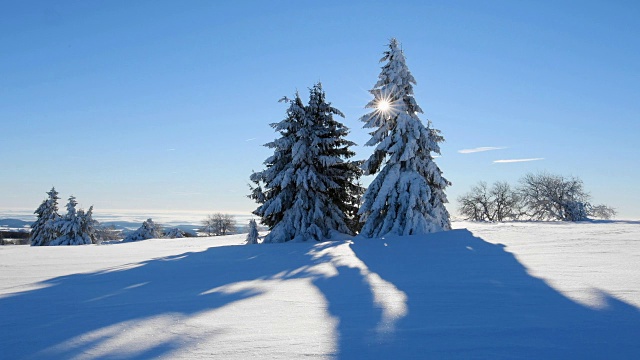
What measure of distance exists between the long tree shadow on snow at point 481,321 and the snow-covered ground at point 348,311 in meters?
0.02

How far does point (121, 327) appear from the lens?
3895 millimetres

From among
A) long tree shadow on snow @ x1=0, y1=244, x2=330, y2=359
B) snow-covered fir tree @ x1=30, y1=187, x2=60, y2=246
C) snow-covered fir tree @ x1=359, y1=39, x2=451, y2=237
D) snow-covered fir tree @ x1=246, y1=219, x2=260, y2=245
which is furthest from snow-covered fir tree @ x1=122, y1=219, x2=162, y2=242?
long tree shadow on snow @ x1=0, y1=244, x2=330, y2=359

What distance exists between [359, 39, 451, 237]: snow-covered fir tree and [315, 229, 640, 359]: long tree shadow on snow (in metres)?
10.5

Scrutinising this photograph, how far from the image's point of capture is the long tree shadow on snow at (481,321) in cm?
290

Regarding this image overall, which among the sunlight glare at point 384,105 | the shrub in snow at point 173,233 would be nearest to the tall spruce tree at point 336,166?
the sunlight glare at point 384,105

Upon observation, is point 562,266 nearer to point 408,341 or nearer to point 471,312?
point 471,312

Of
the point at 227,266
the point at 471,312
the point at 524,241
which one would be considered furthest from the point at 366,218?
the point at 471,312

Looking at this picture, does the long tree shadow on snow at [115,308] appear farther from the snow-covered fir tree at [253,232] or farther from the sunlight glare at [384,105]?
the snow-covered fir tree at [253,232]

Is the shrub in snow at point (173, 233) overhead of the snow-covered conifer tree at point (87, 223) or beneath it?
beneath

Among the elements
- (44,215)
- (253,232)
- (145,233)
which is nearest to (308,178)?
(253,232)

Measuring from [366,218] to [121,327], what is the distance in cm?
1513

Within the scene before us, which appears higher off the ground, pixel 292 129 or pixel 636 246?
pixel 292 129

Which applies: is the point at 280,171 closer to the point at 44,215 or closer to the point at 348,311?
the point at 348,311

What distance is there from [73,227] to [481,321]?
4169cm
